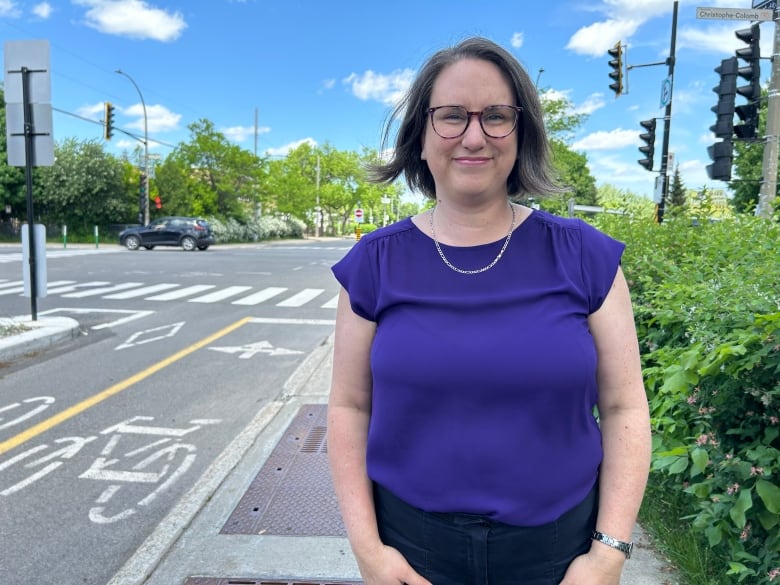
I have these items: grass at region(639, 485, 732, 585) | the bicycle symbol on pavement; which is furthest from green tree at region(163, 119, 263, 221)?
grass at region(639, 485, 732, 585)

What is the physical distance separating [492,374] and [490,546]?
0.40m

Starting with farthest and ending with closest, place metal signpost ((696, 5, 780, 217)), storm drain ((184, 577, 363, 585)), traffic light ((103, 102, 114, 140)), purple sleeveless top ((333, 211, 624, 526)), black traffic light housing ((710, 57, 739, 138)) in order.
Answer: traffic light ((103, 102, 114, 140)) → black traffic light housing ((710, 57, 739, 138)) → metal signpost ((696, 5, 780, 217)) → storm drain ((184, 577, 363, 585)) → purple sleeveless top ((333, 211, 624, 526))

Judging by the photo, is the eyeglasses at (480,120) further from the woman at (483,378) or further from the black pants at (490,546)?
the black pants at (490,546)

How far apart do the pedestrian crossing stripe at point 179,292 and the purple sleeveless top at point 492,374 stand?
10.6 m

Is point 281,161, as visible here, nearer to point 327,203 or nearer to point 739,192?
point 327,203

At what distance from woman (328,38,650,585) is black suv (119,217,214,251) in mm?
30670

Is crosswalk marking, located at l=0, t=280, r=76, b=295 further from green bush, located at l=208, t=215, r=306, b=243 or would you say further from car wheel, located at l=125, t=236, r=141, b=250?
green bush, located at l=208, t=215, r=306, b=243

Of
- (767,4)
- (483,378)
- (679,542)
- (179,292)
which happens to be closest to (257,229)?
(179,292)

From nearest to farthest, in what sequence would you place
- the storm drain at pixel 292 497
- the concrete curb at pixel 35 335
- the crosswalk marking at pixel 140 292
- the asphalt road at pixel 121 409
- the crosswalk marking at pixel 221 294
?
the storm drain at pixel 292 497 < the asphalt road at pixel 121 409 < the concrete curb at pixel 35 335 < the crosswalk marking at pixel 221 294 < the crosswalk marking at pixel 140 292

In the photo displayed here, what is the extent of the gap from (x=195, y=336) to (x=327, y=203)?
68.7 m

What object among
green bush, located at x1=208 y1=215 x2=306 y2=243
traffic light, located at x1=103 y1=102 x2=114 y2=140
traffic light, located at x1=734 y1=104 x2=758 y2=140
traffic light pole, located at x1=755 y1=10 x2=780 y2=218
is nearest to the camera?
traffic light pole, located at x1=755 y1=10 x2=780 y2=218

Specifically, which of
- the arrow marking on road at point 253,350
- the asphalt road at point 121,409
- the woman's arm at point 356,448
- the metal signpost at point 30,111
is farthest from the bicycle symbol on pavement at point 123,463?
the metal signpost at point 30,111

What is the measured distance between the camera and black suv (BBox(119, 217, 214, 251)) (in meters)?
30.6

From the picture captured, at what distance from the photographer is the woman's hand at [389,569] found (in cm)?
148
